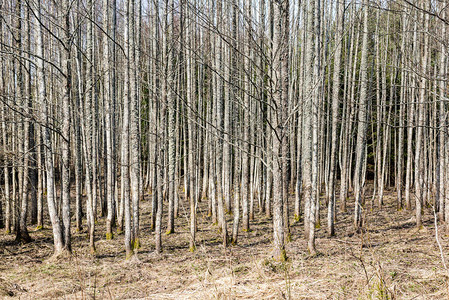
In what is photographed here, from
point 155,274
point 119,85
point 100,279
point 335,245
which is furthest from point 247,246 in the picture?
point 119,85

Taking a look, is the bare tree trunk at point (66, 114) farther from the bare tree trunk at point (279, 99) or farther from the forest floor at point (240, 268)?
the bare tree trunk at point (279, 99)

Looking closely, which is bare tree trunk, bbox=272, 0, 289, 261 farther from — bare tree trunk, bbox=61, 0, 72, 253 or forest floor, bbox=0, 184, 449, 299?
bare tree trunk, bbox=61, 0, 72, 253

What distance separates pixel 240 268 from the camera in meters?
5.70

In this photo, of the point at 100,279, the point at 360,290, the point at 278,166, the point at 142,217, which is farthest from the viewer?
the point at 142,217

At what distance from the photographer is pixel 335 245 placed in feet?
25.3

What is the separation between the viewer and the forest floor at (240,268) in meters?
3.61

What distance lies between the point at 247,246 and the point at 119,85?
1324 cm

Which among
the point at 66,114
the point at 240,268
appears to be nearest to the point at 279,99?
the point at 240,268

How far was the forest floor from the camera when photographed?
361cm

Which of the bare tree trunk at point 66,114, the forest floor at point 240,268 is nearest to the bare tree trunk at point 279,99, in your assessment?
the forest floor at point 240,268

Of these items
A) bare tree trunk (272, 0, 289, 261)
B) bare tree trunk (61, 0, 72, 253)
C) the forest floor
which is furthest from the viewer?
bare tree trunk (61, 0, 72, 253)

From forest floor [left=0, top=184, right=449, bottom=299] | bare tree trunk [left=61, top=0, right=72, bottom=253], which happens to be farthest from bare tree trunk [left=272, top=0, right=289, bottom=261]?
bare tree trunk [left=61, top=0, right=72, bottom=253]

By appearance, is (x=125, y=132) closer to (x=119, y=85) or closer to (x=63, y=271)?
(x=63, y=271)

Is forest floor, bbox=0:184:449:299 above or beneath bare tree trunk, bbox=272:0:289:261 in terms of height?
beneath
